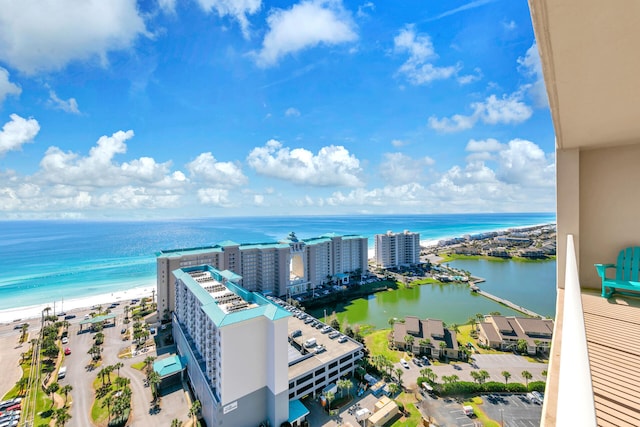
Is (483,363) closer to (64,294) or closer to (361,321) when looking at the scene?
(361,321)

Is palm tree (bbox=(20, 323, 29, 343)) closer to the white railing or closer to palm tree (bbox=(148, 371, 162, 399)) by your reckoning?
palm tree (bbox=(148, 371, 162, 399))

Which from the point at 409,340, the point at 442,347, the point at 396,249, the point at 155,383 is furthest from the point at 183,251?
the point at 396,249

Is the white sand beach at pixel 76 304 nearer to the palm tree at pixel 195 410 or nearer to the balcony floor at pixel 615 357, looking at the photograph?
the palm tree at pixel 195 410

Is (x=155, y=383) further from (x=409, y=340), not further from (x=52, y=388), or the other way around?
(x=409, y=340)

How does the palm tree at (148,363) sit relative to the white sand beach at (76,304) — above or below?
above

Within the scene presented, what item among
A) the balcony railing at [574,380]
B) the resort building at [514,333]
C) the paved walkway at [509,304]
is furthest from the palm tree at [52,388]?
the paved walkway at [509,304]
